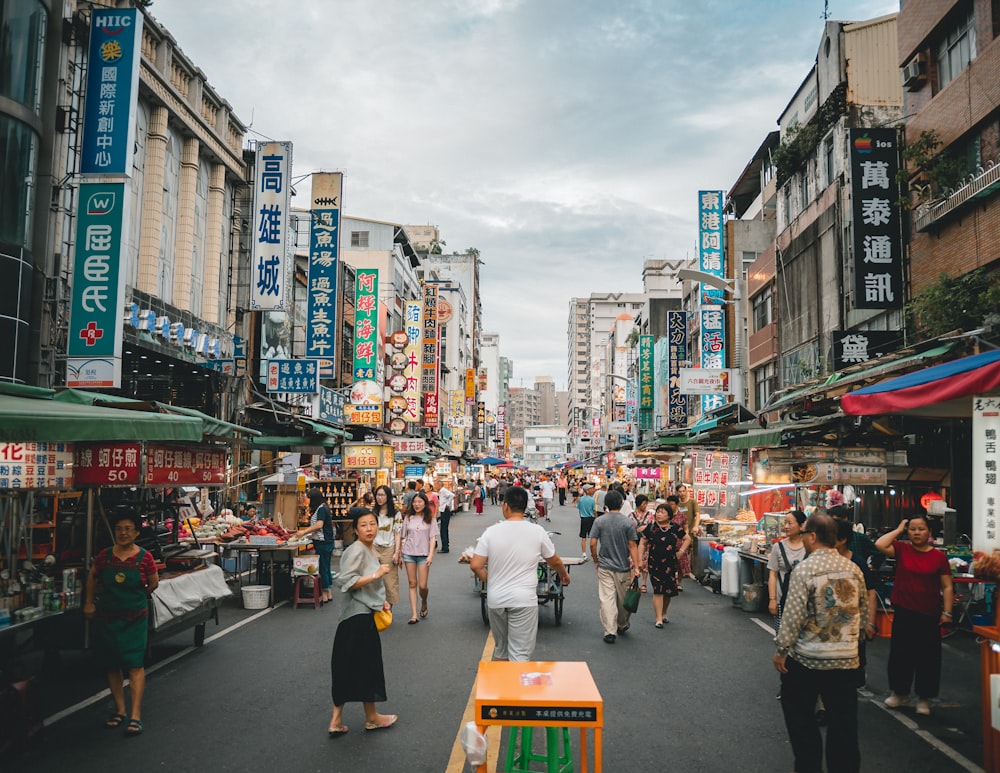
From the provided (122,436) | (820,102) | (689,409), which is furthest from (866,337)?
(689,409)

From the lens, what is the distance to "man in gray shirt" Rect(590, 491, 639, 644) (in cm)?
1003

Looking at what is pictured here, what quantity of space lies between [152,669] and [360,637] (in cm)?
341

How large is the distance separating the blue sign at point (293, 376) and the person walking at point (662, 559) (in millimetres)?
11641

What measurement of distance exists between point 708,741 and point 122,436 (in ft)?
18.9

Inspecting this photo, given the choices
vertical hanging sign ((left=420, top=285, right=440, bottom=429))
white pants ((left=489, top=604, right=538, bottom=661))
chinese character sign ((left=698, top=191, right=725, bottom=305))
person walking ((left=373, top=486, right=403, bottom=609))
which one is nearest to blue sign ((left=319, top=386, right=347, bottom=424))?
person walking ((left=373, top=486, right=403, bottom=609))

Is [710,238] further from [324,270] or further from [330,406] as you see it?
[330,406]

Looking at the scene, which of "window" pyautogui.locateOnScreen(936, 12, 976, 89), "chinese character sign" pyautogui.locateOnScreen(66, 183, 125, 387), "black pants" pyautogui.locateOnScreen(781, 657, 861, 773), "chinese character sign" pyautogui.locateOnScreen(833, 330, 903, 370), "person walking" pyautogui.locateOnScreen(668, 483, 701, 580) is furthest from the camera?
"chinese character sign" pyautogui.locateOnScreen(833, 330, 903, 370)

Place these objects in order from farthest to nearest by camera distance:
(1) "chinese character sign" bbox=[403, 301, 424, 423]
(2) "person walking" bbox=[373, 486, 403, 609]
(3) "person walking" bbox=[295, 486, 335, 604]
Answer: (1) "chinese character sign" bbox=[403, 301, 424, 423], (3) "person walking" bbox=[295, 486, 335, 604], (2) "person walking" bbox=[373, 486, 403, 609]

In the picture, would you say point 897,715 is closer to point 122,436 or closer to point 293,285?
point 122,436

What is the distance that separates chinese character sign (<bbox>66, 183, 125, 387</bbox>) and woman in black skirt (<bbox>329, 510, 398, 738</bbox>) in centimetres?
790

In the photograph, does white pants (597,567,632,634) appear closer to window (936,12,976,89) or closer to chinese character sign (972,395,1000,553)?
chinese character sign (972,395,1000,553)

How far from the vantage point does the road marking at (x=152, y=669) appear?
22.4ft

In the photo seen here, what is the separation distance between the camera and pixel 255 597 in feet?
40.3

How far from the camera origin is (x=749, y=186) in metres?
34.5
